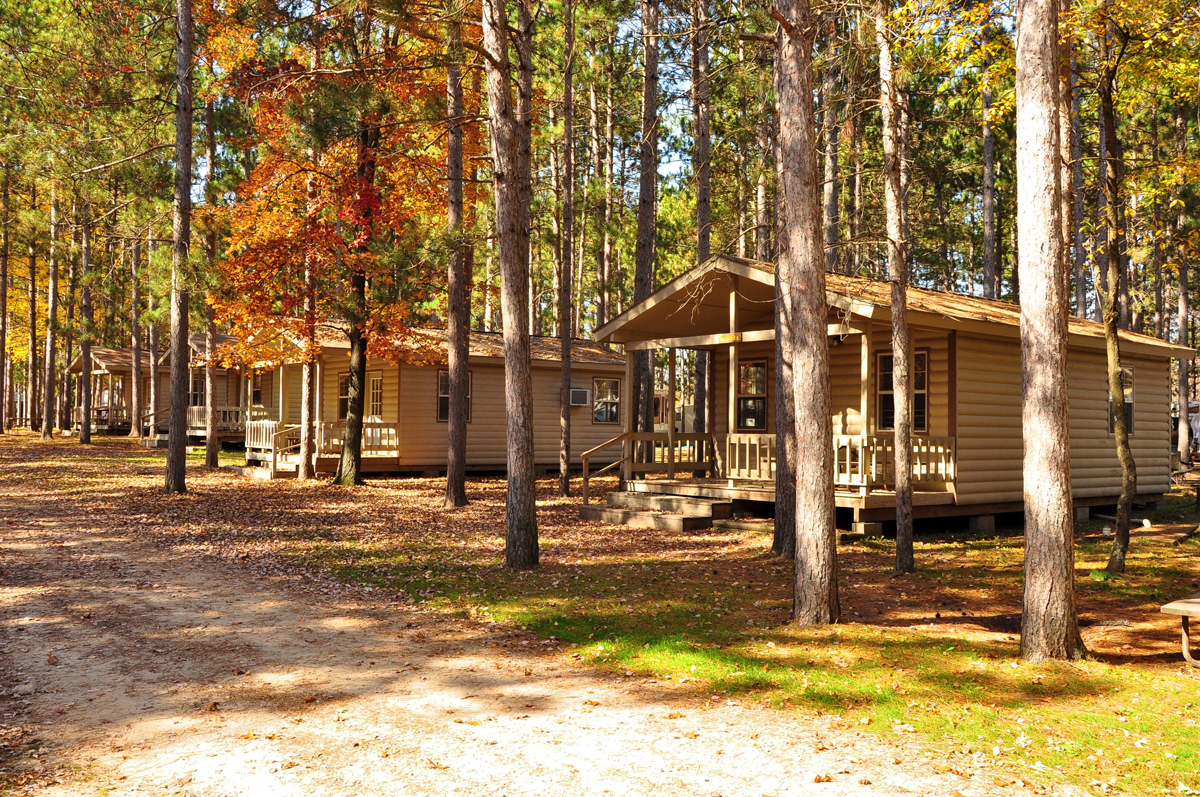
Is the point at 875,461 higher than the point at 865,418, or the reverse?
the point at 865,418

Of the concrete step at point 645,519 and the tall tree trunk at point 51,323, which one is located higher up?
the tall tree trunk at point 51,323

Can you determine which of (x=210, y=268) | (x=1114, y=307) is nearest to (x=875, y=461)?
(x=1114, y=307)

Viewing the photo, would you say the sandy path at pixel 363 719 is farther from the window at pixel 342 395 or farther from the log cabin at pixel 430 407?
the window at pixel 342 395

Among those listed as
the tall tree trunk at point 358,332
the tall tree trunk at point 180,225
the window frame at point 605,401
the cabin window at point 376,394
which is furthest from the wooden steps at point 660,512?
the window frame at point 605,401

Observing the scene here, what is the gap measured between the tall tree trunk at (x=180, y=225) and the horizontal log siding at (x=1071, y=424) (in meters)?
14.7

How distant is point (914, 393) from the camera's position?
15922 mm

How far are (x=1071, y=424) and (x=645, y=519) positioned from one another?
26.5 feet

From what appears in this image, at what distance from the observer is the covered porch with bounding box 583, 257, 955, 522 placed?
13945 millimetres

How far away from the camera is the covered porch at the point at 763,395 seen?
45.8 feet

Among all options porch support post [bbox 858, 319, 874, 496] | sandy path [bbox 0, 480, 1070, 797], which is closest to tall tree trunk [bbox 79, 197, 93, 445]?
sandy path [bbox 0, 480, 1070, 797]

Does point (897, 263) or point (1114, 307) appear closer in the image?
point (897, 263)

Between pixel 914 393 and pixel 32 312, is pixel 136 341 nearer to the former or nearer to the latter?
pixel 32 312

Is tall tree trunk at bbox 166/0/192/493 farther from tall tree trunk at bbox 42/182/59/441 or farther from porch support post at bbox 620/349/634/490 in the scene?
tall tree trunk at bbox 42/182/59/441

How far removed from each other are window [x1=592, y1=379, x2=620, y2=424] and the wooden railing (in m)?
12.2
